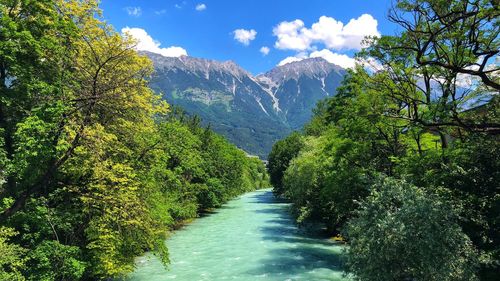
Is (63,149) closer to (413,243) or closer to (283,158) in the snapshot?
(413,243)

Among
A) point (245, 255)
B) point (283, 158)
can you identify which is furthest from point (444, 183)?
point (283, 158)

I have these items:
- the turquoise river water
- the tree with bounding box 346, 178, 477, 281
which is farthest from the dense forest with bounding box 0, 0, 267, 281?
the tree with bounding box 346, 178, 477, 281

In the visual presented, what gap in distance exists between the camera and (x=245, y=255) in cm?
3253

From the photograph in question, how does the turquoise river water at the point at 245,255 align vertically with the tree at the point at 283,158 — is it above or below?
below

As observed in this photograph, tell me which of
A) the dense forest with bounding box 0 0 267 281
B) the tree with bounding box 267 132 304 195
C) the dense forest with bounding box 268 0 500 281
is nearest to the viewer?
the dense forest with bounding box 268 0 500 281

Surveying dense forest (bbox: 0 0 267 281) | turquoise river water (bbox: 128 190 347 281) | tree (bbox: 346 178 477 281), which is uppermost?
dense forest (bbox: 0 0 267 281)

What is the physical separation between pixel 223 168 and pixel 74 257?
60.2 m

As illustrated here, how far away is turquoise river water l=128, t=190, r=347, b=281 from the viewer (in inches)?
1033

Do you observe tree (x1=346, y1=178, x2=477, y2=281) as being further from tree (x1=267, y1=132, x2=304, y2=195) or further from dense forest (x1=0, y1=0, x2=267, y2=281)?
tree (x1=267, y1=132, x2=304, y2=195)

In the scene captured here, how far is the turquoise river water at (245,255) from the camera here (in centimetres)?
2625

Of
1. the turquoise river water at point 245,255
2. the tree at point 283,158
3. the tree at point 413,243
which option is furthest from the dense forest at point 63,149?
the tree at point 283,158

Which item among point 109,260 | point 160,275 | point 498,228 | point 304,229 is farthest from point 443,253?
point 304,229

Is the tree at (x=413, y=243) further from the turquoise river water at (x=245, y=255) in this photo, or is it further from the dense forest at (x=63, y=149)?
the turquoise river water at (x=245, y=255)

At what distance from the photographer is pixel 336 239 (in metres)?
39.1
